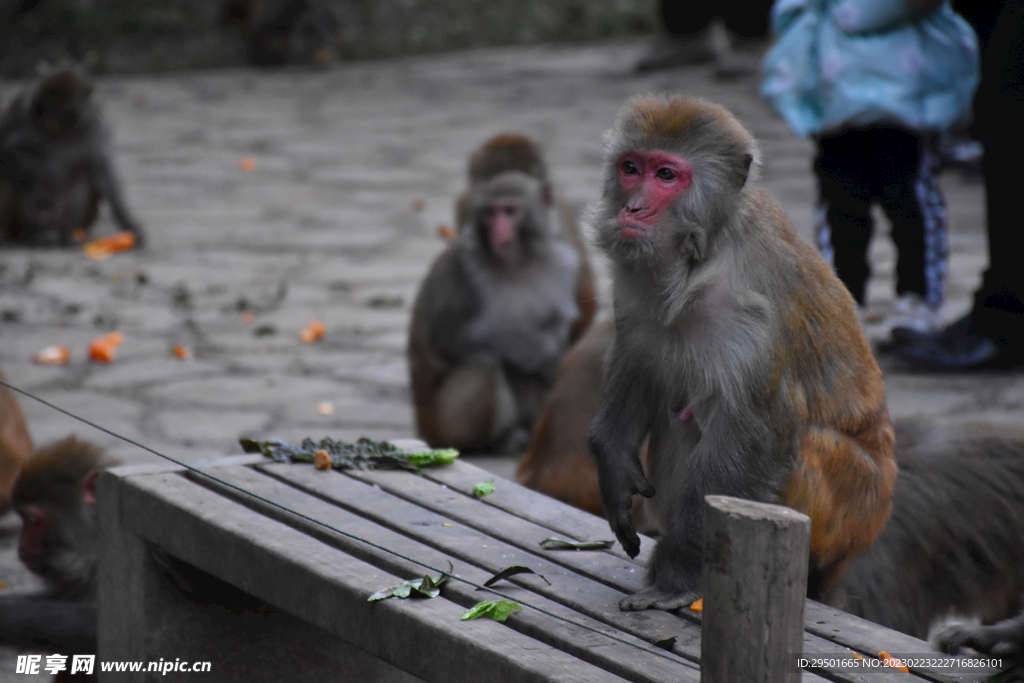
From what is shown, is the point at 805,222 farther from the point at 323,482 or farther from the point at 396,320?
the point at 323,482

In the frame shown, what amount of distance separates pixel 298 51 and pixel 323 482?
1217cm

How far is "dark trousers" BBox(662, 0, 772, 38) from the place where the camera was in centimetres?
1211

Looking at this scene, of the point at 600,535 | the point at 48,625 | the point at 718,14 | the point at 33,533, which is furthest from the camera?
the point at 718,14

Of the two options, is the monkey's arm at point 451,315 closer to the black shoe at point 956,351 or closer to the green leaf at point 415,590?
the black shoe at point 956,351

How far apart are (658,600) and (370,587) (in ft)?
1.88

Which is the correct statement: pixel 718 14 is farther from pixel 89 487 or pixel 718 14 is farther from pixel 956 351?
pixel 89 487

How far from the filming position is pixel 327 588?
2629 mm

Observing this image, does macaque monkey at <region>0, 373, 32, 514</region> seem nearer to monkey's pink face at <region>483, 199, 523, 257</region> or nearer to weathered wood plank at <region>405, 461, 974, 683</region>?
weathered wood plank at <region>405, 461, 974, 683</region>

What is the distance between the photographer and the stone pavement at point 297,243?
18.2 ft

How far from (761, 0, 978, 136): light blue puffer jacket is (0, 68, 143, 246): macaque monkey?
474 cm

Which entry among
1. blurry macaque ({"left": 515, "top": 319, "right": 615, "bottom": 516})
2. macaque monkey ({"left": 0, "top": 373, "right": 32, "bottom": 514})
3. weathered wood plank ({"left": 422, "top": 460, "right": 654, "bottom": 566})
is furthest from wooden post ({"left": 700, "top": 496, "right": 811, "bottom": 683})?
macaque monkey ({"left": 0, "top": 373, "right": 32, "bottom": 514})

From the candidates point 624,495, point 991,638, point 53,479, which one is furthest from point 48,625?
point 991,638

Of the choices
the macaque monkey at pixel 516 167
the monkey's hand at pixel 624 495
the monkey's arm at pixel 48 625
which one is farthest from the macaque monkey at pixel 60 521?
the macaque monkey at pixel 516 167

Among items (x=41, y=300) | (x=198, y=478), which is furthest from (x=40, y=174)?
(x=198, y=478)
